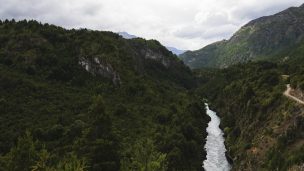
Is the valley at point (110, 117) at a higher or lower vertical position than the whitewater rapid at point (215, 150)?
higher

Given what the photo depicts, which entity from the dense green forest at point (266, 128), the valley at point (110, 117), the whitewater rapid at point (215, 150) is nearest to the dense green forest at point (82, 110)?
the valley at point (110, 117)

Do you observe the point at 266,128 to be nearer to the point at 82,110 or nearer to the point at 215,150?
the point at 215,150

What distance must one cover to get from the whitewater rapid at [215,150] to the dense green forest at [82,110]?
9.86 feet

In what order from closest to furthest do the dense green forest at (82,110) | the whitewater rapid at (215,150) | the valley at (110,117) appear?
the dense green forest at (82,110) → the valley at (110,117) → the whitewater rapid at (215,150)

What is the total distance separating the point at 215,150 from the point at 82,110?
132 ft

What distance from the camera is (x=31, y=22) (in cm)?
14650

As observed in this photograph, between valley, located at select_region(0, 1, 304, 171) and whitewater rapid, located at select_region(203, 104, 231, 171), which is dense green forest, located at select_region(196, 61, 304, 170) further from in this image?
whitewater rapid, located at select_region(203, 104, 231, 171)

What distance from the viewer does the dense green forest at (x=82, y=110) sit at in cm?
6662

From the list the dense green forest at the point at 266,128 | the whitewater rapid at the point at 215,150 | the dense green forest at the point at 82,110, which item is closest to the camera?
the dense green forest at the point at 82,110

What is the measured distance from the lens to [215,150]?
12075cm

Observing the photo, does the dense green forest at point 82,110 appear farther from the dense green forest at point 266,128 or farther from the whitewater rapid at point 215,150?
the dense green forest at point 266,128

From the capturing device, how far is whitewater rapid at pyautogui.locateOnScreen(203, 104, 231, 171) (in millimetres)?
105562

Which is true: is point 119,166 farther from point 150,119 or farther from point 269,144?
point 150,119

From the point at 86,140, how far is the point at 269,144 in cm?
4119
